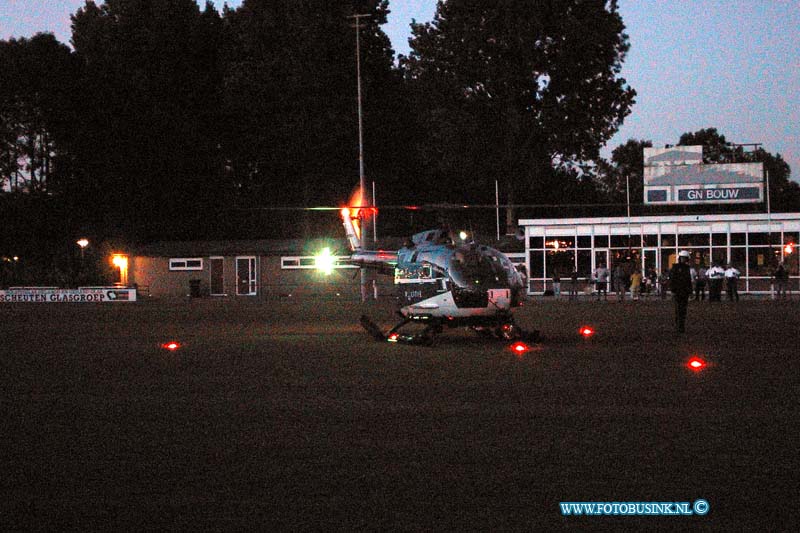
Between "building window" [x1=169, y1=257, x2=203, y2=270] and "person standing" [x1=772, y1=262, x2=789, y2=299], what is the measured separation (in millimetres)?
31446

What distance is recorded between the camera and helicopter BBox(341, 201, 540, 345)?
21156mm

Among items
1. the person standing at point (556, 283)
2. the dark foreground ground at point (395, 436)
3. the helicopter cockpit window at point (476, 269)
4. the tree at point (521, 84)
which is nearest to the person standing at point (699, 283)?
the person standing at point (556, 283)

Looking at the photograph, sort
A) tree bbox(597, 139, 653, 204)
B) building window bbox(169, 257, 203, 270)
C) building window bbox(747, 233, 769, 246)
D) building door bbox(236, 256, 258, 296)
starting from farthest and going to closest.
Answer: tree bbox(597, 139, 653, 204), building window bbox(169, 257, 203, 270), building door bbox(236, 256, 258, 296), building window bbox(747, 233, 769, 246)

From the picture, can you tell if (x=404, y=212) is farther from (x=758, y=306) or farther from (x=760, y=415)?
(x=760, y=415)

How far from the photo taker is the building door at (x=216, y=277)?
55.1 m

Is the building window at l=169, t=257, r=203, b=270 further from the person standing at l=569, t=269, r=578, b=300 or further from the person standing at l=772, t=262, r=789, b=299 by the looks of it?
the person standing at l=772, t=262, r=789, b=299

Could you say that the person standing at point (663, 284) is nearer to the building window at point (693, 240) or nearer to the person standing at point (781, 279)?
the building window at point (693, 240)

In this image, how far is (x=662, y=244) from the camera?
151ft

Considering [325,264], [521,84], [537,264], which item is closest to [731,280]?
[537,264]

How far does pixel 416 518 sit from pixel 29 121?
62.3 meters

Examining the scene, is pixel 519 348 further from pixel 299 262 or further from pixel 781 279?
pixel 299 262

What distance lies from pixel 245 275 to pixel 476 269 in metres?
35.0

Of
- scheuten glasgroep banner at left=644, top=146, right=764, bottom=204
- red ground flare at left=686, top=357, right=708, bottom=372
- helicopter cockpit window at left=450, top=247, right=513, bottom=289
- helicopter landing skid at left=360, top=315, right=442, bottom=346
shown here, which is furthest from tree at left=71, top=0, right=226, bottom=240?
red ground flare at left=686, top=357, right=708, bottom=372

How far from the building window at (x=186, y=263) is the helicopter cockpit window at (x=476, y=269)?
36.0m
